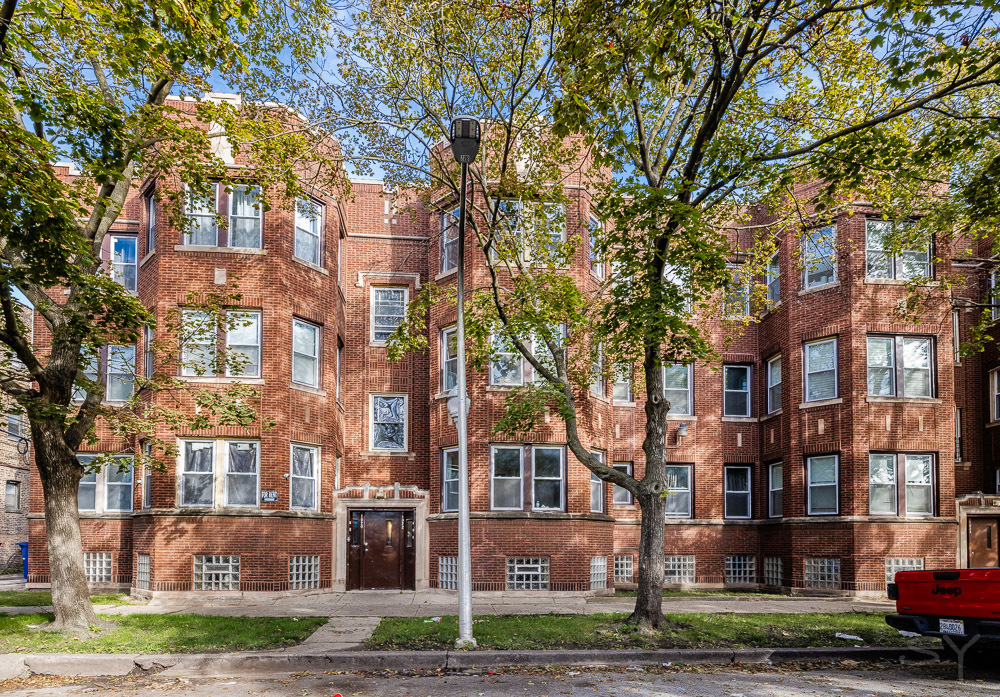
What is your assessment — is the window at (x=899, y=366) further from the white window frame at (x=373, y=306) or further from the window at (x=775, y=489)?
the white window frame at (x=373, y=306)

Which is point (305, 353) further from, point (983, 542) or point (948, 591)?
point (983, 542)

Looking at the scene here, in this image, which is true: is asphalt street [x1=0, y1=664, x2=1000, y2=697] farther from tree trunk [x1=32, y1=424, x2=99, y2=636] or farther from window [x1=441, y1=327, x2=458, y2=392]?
window [x1=441, y1=327, x2=458, y2=392]

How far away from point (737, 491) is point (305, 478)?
1234 cm

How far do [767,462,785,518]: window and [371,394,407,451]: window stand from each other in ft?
34.5

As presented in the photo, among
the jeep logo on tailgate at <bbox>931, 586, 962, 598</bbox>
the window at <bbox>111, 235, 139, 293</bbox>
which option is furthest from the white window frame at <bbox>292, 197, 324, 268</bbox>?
the jeep logo on tailgate at <bbox>931, 586, 962, 598</bbox>

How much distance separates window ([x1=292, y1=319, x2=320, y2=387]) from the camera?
1812cm

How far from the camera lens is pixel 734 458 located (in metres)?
21.9

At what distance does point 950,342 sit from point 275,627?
17277mm

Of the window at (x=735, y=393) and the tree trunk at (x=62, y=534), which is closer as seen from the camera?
the tree trunk at (x=62, y=534)

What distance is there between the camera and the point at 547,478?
1820 centimetres

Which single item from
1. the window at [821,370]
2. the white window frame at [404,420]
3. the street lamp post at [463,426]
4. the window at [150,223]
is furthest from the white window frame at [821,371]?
the window at [150,223]

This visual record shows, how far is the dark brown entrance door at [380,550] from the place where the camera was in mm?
19047

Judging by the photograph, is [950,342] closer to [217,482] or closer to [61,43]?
[217,482]

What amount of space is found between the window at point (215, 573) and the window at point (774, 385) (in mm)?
14848
